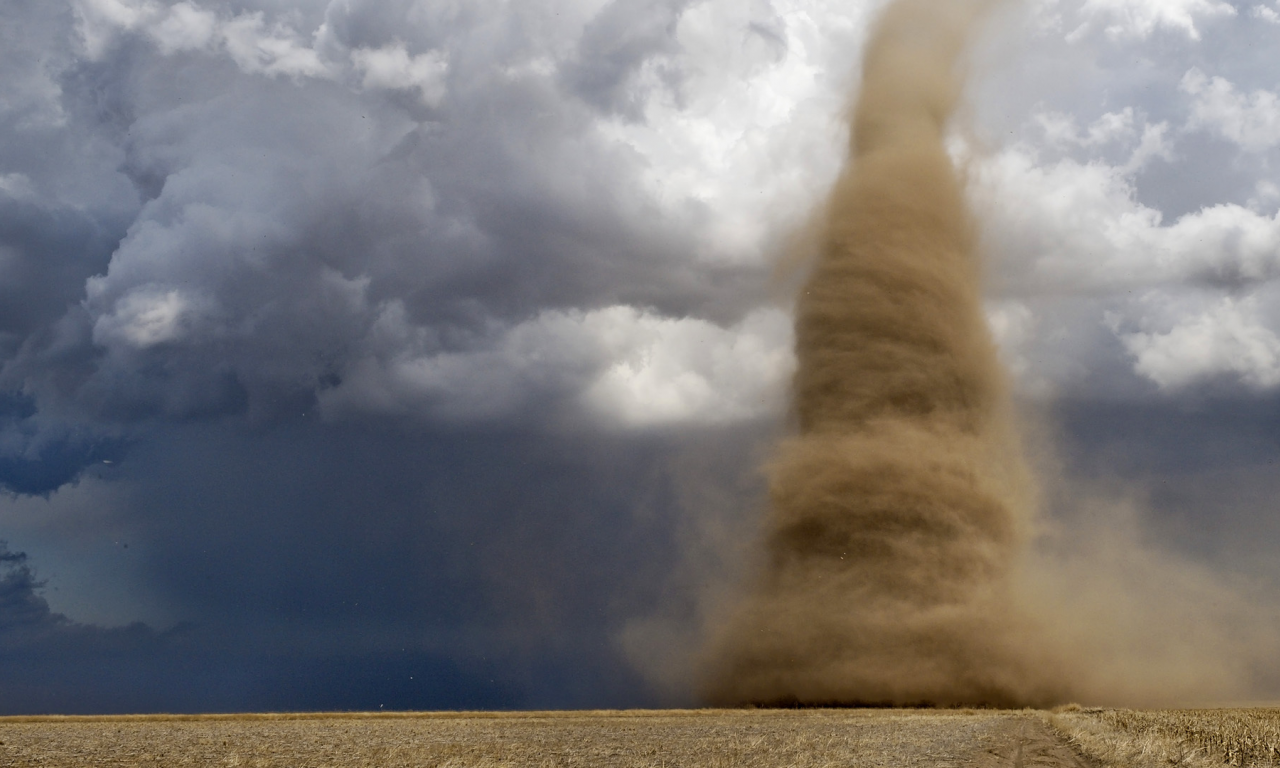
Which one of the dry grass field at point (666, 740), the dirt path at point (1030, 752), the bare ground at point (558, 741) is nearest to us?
the dry grass field at point (666, 740)

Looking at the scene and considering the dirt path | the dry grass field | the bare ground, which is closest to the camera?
the dry grass field

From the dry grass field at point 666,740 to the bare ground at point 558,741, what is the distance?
0.21ft

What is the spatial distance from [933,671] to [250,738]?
3739 cm

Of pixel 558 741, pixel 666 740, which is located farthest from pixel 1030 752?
pixel 558 741

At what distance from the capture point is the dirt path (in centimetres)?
3006

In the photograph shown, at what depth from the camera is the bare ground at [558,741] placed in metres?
30.3

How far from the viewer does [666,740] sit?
37.1 meters

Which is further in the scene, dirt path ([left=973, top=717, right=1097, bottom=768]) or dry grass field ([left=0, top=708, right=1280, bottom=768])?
dirt path ([left=973, top=717, right=1097, bottom=768])

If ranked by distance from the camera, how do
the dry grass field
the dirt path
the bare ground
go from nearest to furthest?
the dry grass field < the dirt path < the bare ground

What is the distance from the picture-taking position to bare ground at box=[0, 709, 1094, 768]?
3028cm

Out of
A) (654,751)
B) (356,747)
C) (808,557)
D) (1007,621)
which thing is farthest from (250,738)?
(1007,621)

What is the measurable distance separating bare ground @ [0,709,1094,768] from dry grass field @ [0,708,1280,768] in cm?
6

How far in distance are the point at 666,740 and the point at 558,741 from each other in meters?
3.94

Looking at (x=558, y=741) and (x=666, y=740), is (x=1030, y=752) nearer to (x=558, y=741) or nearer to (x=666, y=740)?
(x=666, y=740)
